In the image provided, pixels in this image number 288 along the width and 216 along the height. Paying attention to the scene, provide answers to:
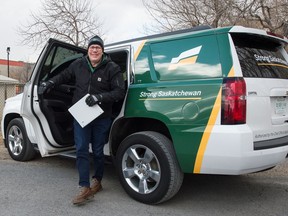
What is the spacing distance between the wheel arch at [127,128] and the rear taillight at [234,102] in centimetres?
98

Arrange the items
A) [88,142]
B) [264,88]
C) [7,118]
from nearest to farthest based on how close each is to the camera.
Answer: [264,88] → [88,142] → [7,118]

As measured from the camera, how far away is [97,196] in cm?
423

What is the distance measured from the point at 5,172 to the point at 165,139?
2.83m

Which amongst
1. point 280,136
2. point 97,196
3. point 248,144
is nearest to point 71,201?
point 97,196

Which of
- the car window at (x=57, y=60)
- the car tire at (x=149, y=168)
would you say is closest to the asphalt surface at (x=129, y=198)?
the car tire at (x=149, y=168)

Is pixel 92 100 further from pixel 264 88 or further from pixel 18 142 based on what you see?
pixel 18 142

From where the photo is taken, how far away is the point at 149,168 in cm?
392

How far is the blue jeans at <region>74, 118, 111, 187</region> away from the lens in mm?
4047

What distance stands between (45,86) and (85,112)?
2.49ft

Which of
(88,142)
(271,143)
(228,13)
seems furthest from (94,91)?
(228,13)

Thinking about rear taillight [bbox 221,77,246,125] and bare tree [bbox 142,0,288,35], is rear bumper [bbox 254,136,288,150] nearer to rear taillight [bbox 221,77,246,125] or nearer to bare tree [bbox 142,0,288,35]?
rear taillight [bbox 221,77,246,125]

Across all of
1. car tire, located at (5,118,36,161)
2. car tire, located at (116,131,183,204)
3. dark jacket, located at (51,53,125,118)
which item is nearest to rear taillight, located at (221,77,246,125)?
car tire, located at (116,131,183,204)

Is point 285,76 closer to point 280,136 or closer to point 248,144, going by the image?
point 280,136

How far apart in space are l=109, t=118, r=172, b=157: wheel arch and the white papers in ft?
1.35
